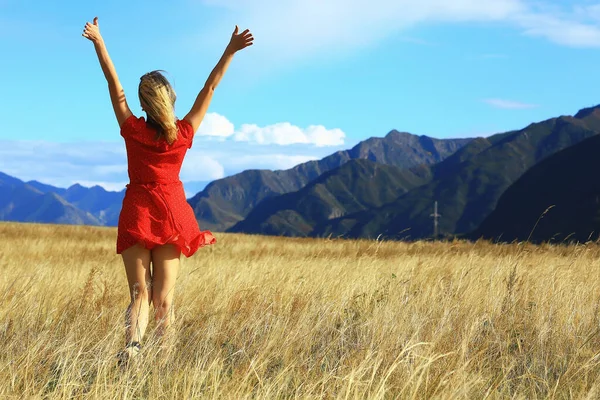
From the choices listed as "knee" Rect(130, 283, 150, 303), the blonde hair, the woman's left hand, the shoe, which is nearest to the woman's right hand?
the blonde hair

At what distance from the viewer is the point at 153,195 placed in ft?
16.6

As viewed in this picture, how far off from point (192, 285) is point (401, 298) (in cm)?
279

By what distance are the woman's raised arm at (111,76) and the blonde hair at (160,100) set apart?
0.26 metres

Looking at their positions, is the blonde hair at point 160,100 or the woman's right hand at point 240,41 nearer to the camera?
the blonde hair at point 160,100

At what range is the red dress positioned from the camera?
16.5 ft

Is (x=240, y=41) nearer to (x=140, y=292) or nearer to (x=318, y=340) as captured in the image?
(x=140, y=292)

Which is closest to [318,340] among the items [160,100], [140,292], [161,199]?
[140,292]

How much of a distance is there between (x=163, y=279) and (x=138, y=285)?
7.9 inches

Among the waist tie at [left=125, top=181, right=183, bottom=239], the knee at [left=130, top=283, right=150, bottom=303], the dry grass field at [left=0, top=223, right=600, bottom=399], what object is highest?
the waist tie at [left=125, top=181, right=183, bottom=239]

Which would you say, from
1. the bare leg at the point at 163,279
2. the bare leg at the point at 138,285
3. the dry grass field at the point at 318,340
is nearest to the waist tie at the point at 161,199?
the bare leg at the point at 163,279

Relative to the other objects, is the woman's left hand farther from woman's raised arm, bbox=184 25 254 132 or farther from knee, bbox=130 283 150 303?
knee, bbox=130 283 150 303

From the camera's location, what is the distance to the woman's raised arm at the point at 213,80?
5.30m

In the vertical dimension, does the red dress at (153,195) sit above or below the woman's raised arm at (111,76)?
below

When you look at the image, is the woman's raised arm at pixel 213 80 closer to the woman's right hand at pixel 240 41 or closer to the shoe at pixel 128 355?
the woman's right hand at pixel 240 41
